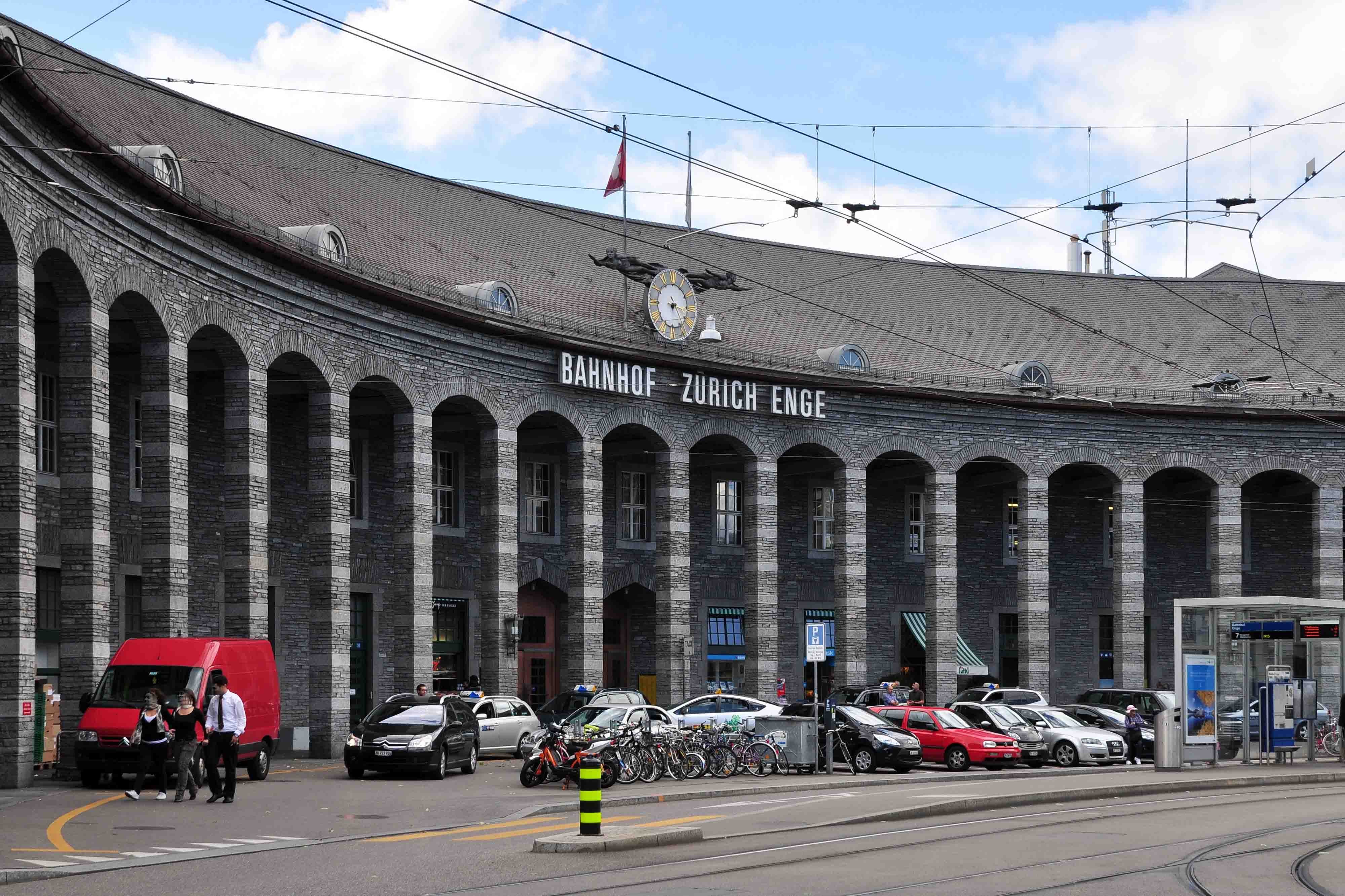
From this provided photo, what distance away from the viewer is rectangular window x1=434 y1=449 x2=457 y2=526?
151ft

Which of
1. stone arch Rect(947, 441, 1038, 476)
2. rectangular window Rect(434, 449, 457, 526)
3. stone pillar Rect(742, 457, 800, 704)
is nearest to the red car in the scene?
stone pillar Rect(742, 457, 800, 704)

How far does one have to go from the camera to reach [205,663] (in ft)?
90.4

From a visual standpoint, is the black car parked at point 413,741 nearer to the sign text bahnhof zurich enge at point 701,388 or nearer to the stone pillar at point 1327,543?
the sign text bahnhof zurich enge at point 701,388

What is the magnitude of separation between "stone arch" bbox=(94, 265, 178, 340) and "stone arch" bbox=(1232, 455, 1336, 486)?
36.2 meters

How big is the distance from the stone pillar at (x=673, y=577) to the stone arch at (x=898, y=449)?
6483 mm

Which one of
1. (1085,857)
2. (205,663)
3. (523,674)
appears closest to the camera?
(1085,857)

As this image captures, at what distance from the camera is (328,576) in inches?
1479

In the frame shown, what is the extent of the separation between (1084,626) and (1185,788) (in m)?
29.0

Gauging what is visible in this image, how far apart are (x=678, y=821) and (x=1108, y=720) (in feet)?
73.5

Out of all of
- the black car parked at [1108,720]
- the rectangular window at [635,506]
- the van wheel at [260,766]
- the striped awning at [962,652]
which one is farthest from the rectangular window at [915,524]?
the van wheel at [260,766]

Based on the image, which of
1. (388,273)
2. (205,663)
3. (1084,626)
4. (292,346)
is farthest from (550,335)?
(1084,626)

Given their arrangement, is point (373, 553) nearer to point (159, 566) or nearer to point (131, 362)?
point (131, 362)

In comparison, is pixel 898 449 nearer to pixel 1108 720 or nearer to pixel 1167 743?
pixel 1108 720

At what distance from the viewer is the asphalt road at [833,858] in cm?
1507
